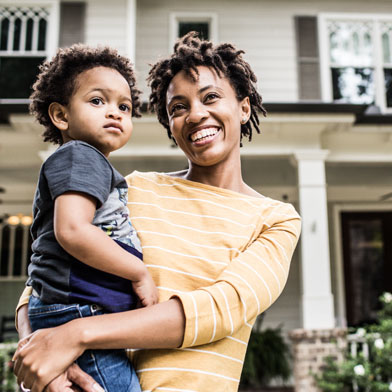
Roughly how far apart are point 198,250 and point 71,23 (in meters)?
7.19

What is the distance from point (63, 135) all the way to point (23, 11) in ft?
23.8

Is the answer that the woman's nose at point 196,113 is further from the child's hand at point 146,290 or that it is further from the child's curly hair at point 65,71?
the child's hand at point 146,290

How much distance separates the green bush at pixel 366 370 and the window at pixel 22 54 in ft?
19.0

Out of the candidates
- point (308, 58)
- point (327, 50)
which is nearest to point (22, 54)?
point (308, 58)

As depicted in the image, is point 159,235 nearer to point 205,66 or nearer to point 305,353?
point 205,66

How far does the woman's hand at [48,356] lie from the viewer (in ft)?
3.51

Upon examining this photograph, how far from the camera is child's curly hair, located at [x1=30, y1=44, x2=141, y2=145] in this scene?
55.7 inches

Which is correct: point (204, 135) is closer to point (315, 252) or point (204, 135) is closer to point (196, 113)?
point (196, 113)

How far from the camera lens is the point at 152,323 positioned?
3.68ft

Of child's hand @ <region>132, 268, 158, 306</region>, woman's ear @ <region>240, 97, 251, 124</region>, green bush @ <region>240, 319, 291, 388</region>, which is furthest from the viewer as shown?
green bush @ <region>240, 319, 291, 388</region>

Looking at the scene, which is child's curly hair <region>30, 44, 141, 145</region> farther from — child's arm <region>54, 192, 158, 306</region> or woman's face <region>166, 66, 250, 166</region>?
child's arm <region>54, 192, 158, 306</region>

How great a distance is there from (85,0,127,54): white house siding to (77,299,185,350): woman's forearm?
683 centimetres

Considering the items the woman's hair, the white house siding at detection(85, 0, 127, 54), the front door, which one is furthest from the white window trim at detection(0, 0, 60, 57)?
the woman's hair

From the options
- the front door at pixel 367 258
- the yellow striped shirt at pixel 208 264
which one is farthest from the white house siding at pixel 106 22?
the yellow striped shirt at pixel 208 264
